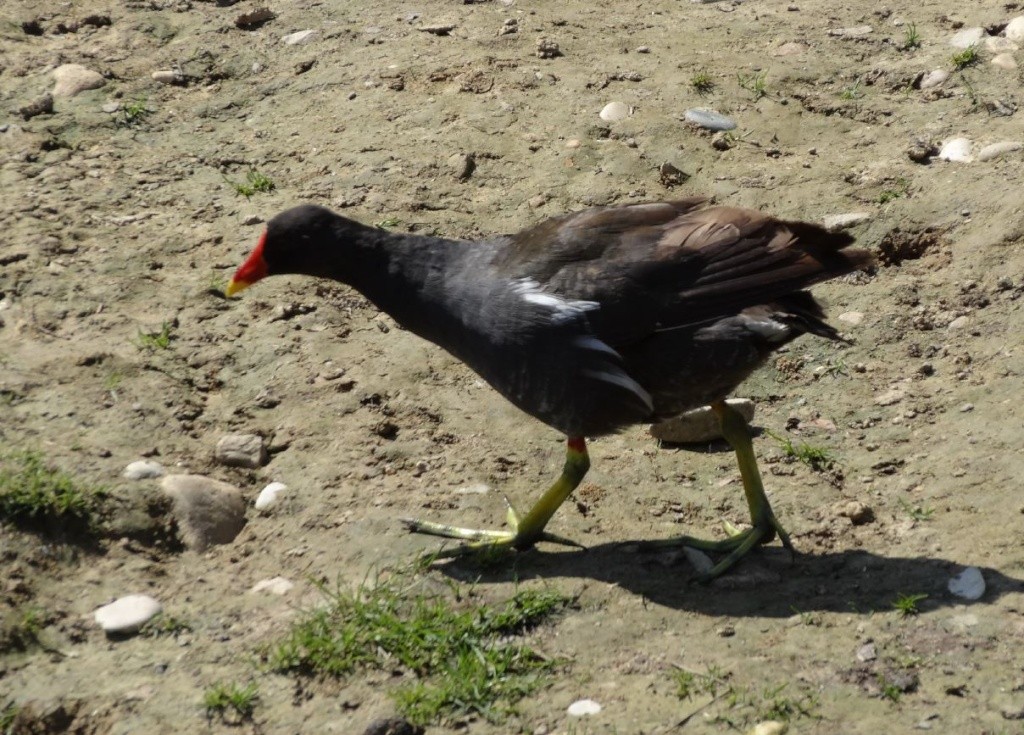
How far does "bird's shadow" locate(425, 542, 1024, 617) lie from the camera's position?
3.92m

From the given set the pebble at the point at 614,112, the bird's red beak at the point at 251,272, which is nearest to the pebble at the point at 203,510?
the bird's red beak at the point at 251,272

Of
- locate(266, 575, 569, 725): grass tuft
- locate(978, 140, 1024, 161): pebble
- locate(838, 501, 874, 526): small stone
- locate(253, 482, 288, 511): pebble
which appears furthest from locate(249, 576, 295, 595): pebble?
locate(978, 140, 1024, 161): pebble

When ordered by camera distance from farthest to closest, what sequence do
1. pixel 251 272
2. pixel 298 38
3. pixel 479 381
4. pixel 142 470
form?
pixel 298 38, pixel 479 381, pixel 251 272, pixel 142 470

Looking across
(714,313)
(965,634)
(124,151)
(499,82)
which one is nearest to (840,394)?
(714,313)

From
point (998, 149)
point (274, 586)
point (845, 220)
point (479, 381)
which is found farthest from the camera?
point (998, 149)

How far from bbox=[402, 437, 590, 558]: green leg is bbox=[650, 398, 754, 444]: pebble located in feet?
2.06

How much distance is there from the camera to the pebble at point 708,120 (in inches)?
261

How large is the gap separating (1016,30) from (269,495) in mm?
5017

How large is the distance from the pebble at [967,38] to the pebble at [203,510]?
16.0 ft

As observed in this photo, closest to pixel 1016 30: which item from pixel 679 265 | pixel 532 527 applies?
pixel 679 265

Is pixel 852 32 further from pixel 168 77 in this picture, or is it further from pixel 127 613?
pixel 127 613

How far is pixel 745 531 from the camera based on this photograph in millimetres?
4375

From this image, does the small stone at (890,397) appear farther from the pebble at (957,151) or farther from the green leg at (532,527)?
the pebble at (957,151)

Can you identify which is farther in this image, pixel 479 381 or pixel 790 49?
pixel 790 49
